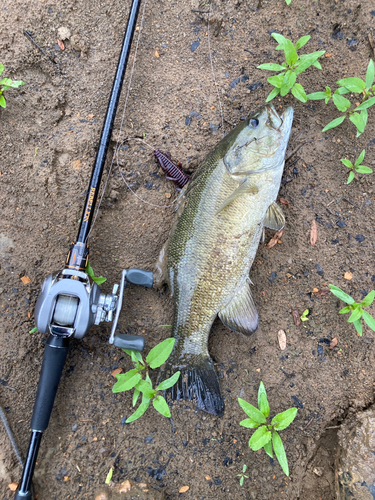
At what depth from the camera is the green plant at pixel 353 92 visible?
243cm

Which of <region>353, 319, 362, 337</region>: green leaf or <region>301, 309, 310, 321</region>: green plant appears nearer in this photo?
<region>353, 319, 362, 337</region>: green leaf

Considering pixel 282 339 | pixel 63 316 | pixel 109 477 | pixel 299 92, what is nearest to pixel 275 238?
pixel 282 339

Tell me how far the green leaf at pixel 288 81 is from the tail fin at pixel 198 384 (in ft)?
6.75

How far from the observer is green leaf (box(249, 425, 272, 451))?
219cm

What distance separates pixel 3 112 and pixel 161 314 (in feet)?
6.66

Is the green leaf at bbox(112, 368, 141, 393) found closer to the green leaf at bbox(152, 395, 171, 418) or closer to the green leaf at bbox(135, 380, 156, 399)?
the green leaf at bbox(135, 380, 156, 399)

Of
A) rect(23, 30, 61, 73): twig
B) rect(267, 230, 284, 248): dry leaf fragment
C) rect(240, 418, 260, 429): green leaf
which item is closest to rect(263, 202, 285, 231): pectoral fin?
rect(267, 230, 284, 248): dry leaf fragment

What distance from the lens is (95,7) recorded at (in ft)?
8.87

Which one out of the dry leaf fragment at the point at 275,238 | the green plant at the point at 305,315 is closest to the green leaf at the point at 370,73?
the dry leaf fragment at the point at 275,238

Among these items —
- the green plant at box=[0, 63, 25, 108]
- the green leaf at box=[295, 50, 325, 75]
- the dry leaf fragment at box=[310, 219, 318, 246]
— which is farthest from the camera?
the dry leaf fragment at box=[310, 219, 318, 246]

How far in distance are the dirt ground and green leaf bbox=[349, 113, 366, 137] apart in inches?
7.7

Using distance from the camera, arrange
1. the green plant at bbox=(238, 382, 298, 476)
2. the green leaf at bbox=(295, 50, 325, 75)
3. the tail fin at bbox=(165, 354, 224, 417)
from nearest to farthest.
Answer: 1. the green plant at bbox=(238, 382, 298, 476)
2. the green leaf at bbox=(295, 50, 325, 75)
3. the tail fin at bbox=(165, 354, 224, 417)

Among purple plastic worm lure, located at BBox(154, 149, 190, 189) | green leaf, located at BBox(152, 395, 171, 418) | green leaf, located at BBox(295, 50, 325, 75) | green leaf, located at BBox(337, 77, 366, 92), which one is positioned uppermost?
green leaf, located at BBox(295, 50, 325, 75)

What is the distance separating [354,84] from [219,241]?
4.93ft
